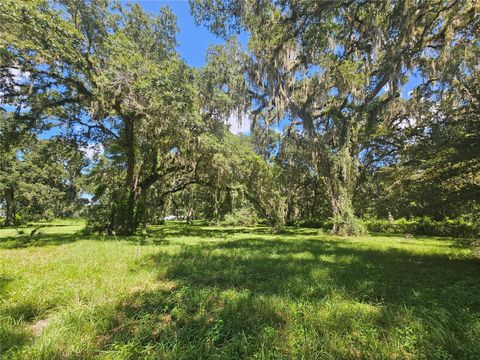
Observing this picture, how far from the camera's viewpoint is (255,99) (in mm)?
17062

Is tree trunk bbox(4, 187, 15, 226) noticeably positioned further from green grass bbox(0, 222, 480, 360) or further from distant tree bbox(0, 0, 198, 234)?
green grass bbox(0, 222, 480, 360)

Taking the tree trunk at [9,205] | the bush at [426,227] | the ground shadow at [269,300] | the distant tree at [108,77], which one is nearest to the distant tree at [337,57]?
the distant tree at [108,77]

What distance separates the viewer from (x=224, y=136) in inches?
583

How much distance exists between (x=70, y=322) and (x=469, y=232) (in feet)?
58.4

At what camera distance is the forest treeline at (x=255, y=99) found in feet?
24.6

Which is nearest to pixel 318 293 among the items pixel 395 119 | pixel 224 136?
pixel 224 136

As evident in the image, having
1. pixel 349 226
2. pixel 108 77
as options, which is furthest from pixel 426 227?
pixel 108 77

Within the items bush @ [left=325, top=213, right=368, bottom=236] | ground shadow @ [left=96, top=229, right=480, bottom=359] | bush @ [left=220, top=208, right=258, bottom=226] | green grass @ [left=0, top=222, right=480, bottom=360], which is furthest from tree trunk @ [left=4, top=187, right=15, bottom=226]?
bush @ [left=325, top=213, right=368, bottom=236]

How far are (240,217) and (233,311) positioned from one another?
52.3 feet

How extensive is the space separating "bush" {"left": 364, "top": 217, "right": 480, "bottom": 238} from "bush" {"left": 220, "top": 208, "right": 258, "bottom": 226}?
904cm

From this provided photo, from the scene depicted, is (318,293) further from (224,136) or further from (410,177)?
(224,136)

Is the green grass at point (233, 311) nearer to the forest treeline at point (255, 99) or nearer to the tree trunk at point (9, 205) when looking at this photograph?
the forest treeline at point (255, 99)

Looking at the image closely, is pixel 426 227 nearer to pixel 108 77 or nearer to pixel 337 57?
pixel 337 57

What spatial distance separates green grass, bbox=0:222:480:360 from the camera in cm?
235
